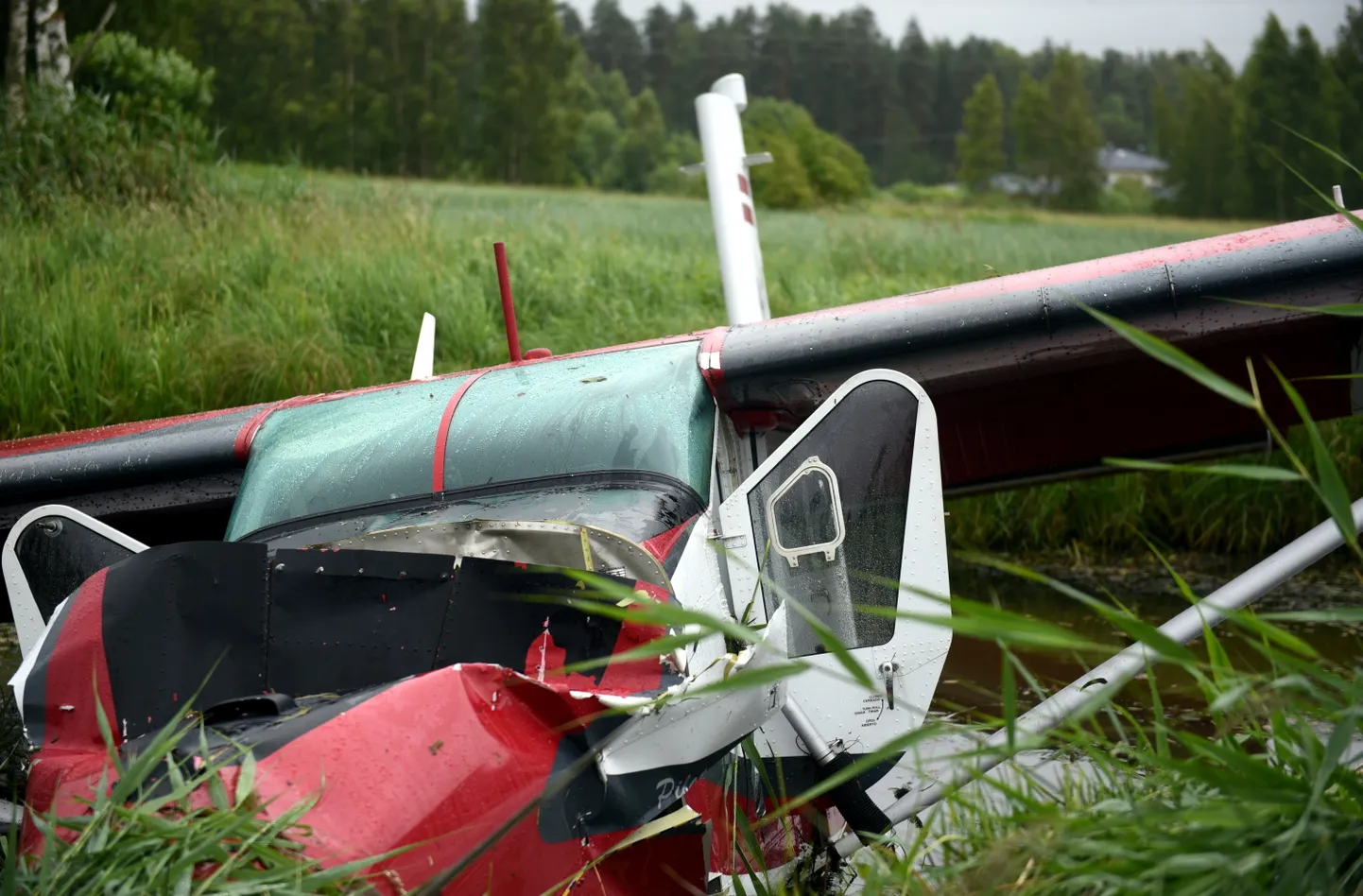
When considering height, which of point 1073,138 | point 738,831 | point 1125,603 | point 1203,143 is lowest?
point 1125,603

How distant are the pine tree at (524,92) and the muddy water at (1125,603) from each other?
104ft

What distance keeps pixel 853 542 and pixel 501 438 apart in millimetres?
1063

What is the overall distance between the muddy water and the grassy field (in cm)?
27

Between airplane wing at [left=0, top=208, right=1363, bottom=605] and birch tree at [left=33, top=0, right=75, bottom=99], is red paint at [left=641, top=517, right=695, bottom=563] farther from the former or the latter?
birch tree at [left=33, top=0, right=75, bottom=99]

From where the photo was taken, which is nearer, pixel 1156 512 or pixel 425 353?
pixel 425 353

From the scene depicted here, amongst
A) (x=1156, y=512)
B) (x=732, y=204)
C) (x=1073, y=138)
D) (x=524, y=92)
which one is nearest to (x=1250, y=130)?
(x=1073, y=138)

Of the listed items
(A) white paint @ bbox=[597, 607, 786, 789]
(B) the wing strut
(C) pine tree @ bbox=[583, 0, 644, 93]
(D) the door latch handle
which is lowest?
(D) the door latch handle

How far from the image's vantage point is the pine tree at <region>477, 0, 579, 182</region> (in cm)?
3981

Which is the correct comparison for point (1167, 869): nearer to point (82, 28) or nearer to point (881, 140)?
point (82, 28)

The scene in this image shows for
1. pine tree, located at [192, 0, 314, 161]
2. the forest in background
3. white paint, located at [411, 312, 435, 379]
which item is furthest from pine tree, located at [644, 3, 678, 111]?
white paint, located at [411, 312, 435, 379]

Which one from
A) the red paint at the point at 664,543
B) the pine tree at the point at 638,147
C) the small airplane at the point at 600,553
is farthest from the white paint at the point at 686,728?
the pine tree at the point at 638,147

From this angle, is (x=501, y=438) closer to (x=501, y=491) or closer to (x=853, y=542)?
(x=501, y=491)

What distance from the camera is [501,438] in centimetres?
360

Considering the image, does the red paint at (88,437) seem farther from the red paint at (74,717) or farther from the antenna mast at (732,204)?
the antenna mast at (732,204)
